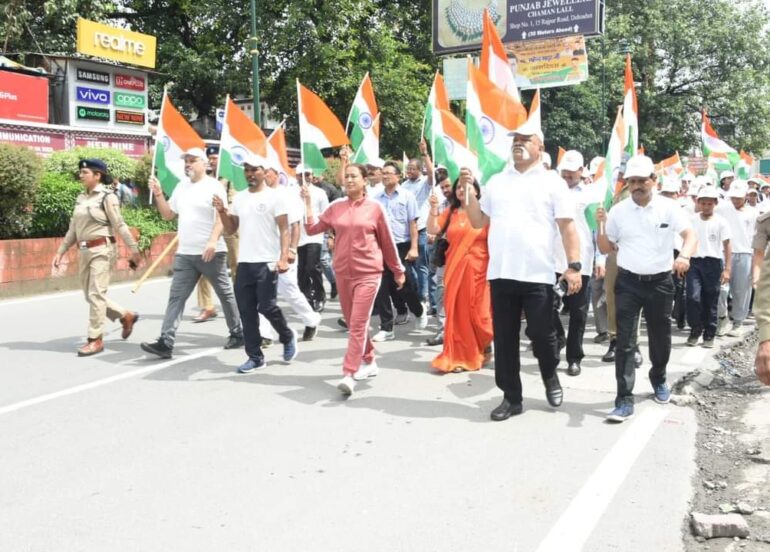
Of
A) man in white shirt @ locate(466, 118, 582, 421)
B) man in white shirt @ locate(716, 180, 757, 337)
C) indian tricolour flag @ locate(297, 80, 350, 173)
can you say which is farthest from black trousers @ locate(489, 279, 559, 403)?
man in white shirt @ locate(716, 180, 757, 337)

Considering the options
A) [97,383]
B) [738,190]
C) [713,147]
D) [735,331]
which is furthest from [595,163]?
[713,147]

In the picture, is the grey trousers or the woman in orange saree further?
the grey trousers

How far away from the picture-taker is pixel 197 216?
7.47 m

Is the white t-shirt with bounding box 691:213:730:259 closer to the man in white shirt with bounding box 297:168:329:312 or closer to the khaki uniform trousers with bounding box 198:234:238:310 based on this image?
the man in white shirt with bounding box 297:168:329:312

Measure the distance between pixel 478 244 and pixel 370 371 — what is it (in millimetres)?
1468

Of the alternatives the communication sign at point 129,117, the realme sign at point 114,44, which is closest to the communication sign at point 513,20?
the realme sign at point 114,44

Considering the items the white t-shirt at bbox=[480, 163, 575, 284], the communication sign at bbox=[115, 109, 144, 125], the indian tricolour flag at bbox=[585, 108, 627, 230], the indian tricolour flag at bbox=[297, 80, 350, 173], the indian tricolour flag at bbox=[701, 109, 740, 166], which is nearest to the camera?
the white t-shirt at bbox=[480, 163, 575, 284]

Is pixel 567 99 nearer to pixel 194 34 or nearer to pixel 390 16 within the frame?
pixel 390 16

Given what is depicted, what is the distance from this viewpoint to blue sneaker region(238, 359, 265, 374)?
264 inches

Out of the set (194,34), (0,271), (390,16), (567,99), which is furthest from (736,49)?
(0,271)

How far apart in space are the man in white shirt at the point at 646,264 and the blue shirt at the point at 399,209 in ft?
11.3

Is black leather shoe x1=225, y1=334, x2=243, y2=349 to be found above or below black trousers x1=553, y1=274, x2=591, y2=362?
below

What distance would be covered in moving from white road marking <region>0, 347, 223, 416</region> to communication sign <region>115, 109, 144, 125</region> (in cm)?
1652

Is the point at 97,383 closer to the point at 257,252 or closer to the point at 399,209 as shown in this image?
the point at 257,252
